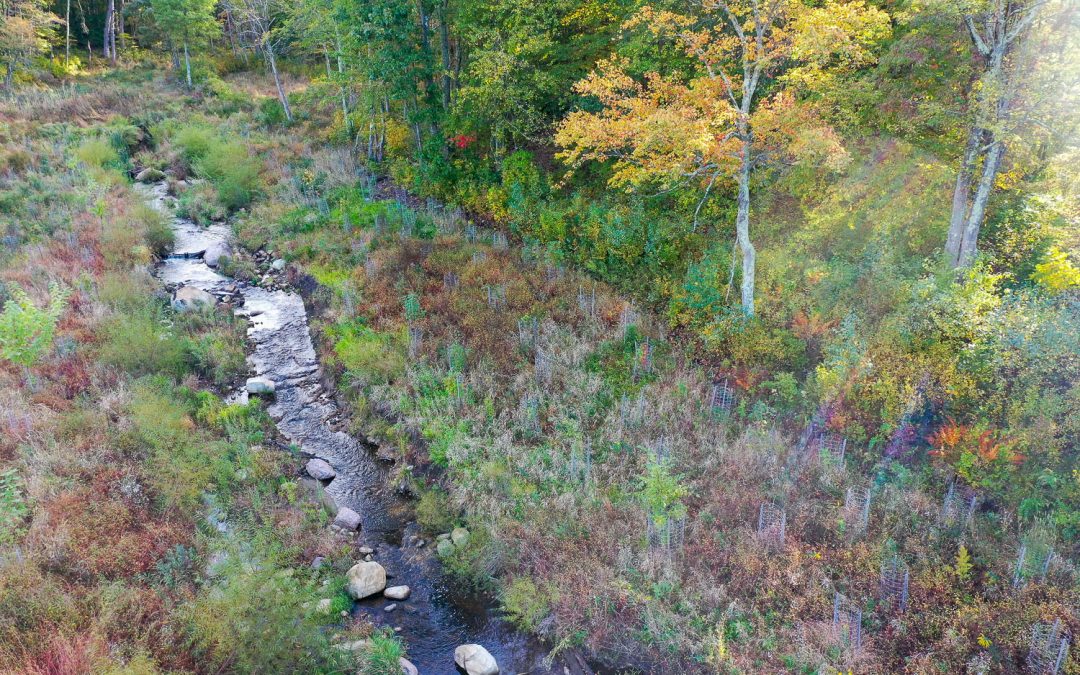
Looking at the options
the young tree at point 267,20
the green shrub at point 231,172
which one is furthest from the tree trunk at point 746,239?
the young tree at point 267,20

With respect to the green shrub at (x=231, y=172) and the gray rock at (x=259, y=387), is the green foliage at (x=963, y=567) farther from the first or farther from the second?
the green shrub at (x=231, y=172)

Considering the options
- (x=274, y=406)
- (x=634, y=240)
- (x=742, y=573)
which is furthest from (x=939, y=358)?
(x=274, y=406)

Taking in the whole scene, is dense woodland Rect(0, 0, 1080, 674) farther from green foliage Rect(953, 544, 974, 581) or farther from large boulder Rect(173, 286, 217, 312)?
large boulder Rect(173, 286, 217, 312)

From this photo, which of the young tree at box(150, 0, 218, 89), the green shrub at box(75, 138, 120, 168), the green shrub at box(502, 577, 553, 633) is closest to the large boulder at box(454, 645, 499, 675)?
the green shrub at box(502, 577, 553, 633)

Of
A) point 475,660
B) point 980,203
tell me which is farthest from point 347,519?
point 980,203

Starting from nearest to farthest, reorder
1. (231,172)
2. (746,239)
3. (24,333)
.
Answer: (24,333) < (746,239) < (231,172)

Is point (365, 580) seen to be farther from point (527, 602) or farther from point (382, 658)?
point (527, 602)

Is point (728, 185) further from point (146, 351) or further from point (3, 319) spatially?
point (3, 319)
